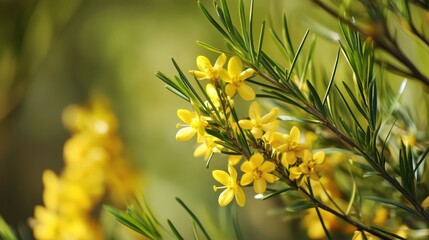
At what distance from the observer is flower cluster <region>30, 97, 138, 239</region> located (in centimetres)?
58

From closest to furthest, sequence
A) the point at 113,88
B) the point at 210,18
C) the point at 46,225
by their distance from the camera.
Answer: the point at 210,18, the point at 46,225, the point at 113,88

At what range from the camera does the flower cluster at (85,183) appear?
577mm

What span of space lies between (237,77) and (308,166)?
58 mm

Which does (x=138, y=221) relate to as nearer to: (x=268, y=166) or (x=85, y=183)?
(x=268, y=166)

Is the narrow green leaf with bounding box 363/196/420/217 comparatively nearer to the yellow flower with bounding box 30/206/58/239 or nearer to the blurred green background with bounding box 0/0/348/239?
the yellow flower with bounding box 30/206/58/239

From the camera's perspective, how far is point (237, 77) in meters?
0.29

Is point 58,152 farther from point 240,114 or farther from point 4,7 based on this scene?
point 240,114

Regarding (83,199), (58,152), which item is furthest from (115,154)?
(58,152)

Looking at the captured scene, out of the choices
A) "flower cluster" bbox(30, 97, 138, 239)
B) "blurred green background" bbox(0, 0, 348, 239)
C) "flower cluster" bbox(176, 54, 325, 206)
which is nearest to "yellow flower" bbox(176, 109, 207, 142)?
"flower cluster" bbox(176, 54, 325, 206)

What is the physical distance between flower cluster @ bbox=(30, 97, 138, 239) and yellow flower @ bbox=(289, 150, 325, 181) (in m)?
0.27

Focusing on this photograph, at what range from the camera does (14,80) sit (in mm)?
938

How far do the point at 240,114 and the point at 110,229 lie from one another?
654 mm

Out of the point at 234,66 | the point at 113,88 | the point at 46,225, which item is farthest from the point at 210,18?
the point at 113,88

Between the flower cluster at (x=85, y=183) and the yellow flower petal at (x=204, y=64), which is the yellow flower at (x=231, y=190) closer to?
the yellow flower petal at (x=204, y=64)
